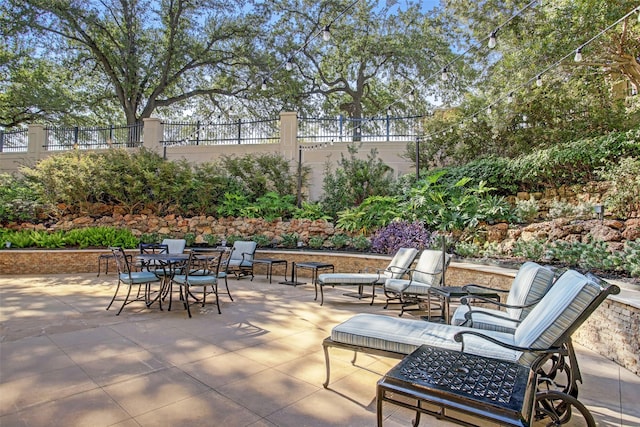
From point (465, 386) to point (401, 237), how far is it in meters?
6.40

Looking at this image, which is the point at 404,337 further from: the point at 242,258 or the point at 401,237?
the point at 242,258

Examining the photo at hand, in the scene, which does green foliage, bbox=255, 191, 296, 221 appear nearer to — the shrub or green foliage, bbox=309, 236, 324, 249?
green foliage, bbox=309, 236, 324, 249

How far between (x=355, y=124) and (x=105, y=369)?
35.2 ft

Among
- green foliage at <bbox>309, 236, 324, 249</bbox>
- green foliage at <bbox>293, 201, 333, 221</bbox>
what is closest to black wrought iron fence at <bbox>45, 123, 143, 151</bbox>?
green foliage at <bbox>293, 201, 333, 221</bbox>

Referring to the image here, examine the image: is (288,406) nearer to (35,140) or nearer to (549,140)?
(549,140)

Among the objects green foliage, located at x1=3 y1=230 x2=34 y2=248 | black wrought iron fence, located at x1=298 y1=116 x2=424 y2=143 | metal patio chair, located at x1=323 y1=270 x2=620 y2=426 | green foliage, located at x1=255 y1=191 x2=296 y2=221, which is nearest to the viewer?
metal patio chair, located at x1=323 y1=270 x2=620 y2=426

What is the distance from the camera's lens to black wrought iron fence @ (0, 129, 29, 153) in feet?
47.1

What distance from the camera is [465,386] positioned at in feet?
5.48

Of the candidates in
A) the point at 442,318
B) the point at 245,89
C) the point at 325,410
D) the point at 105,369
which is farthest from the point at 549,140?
the point at 245,89

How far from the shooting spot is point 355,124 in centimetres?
1237

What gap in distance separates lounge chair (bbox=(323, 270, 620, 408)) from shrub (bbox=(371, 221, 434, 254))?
483cm

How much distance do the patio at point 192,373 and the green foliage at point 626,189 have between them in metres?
3.44

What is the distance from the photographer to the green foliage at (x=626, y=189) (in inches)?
229

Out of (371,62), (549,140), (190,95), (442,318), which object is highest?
(371,62)
